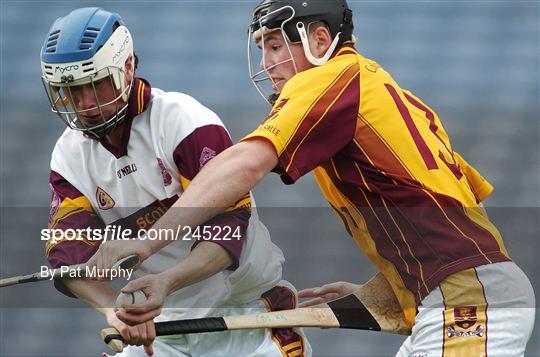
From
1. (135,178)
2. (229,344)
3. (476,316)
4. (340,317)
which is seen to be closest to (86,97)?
(135,178)

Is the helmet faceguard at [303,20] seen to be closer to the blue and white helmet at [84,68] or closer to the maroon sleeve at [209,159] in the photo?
the maroon sleeve at [209,159]

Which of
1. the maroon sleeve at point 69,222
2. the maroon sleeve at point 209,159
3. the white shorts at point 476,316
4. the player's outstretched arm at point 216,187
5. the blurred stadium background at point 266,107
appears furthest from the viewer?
the blurred stadium background at point 266,107

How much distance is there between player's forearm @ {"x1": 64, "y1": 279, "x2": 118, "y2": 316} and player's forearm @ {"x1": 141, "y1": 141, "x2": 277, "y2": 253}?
1.46 feet

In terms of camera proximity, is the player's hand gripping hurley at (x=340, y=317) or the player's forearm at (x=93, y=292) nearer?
the player's hand gripping hurley at (x=340, y=317)

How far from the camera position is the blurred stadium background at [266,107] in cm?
427

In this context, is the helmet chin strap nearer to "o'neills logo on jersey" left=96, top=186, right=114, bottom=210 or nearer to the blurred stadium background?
"o'neills logo on jersey" left=96, top=186, right=114, bottom=210

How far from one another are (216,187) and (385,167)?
37cm

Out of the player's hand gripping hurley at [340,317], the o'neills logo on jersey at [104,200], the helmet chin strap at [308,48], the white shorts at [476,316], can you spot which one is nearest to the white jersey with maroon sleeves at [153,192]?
the o'neills logo on jersey at [104,200]

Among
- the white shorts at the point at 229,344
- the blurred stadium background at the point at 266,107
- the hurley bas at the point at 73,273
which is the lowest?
the blurred stadium background at the point at 266,107

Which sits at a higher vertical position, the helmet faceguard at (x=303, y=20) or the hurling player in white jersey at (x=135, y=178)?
the helmet faceguard at (x=303, y=20)

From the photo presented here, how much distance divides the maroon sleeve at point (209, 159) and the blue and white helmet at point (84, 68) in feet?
0.61

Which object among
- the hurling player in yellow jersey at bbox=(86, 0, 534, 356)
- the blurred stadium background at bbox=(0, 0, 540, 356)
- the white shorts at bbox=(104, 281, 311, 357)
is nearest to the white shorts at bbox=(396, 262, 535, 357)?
the hurling player in yellow jersey at bbox=(86, 0, 534, 356)

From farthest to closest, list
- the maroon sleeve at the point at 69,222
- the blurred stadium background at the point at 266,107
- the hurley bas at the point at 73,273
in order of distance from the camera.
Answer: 1. the blurred stadium background at the point at 266,107
2. the maroon sleeve at the point at 69,222
3. the hurley bas at the point at 73,273

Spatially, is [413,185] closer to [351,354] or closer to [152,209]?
[152,209]
